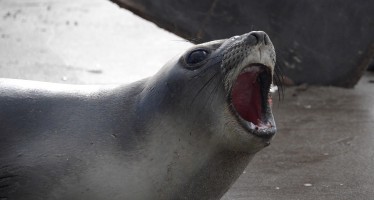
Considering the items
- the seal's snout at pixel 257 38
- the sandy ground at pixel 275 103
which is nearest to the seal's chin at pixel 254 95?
the seal's snout at pixel 257 38

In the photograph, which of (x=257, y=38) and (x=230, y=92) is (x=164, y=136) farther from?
(x=257, y=38)

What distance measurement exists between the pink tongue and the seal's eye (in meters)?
0.20

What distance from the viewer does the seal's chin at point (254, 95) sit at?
409 centimetres

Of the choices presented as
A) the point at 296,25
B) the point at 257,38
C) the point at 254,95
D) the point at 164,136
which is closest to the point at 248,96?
the point at 254,95

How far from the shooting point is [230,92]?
4.05 meters

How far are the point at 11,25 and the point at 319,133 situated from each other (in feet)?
14.2

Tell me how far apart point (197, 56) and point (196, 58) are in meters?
0.01

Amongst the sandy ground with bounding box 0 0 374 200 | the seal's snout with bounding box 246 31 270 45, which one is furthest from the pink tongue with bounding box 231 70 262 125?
the sandy ground with bounding box 0 0 374 200

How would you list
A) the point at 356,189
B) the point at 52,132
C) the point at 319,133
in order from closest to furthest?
the point at 52,132, the point at 356,189, the point at 319,133

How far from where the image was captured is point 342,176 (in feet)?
18.0

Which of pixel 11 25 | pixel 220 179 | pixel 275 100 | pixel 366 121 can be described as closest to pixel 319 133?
pixel 366 121

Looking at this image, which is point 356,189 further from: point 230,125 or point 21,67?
point 21,67

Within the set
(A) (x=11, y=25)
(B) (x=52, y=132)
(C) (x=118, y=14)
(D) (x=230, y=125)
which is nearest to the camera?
(D) (x=230, y=125)

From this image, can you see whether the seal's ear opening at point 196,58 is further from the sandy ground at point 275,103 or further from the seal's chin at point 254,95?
the sandy ground at point 275,103
